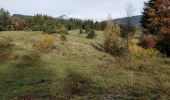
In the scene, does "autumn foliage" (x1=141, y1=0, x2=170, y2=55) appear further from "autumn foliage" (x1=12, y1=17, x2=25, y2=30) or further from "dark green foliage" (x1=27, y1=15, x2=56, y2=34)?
"autumn foliage" (x1=12, y1=17, x2=25, y2=30)

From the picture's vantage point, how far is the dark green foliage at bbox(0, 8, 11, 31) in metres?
136

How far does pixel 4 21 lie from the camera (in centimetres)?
13688

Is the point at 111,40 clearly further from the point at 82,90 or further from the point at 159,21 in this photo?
the point at 82,90

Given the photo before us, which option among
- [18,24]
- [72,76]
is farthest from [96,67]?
[18,24]

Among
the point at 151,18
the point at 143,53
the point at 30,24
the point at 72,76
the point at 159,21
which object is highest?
the point at 151,18

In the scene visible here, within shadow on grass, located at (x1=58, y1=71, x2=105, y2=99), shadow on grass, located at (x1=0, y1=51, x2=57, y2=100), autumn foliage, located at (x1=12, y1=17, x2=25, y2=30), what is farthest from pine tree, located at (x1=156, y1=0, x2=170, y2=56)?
autumn foliage, located at (x1=12, y1=17, x2=25, y2=30)

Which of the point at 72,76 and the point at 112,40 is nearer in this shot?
the point at 72,76

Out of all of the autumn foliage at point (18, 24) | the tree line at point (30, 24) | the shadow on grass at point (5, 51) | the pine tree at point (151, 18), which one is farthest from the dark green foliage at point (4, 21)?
the pine tree at point (151, 18)

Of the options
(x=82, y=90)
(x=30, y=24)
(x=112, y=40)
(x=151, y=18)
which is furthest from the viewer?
(x=30, y=24)

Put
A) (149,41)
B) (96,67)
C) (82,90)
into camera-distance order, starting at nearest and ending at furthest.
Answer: (82,90), (96,67), (149,41)

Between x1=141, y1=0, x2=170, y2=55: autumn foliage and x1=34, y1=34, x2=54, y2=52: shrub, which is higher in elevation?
x1=141, y1=0, x2=170, y2=55: autumn foliage

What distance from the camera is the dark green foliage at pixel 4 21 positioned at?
136 meters

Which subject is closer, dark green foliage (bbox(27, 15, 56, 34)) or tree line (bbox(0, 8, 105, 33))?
tree line (bbox(0, 8, 105, 33))

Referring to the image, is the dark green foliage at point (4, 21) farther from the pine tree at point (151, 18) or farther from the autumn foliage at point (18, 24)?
Answer: the pine tree at point (151, 18)
